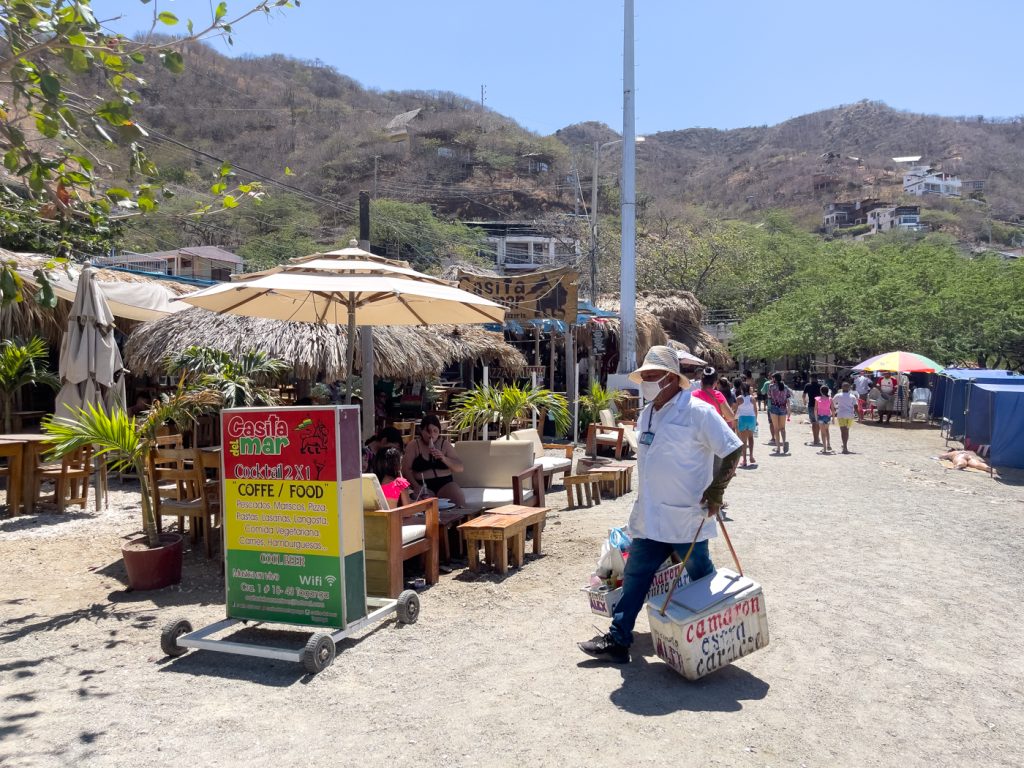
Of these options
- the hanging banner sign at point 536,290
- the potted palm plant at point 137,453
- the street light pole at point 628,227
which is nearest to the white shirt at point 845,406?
the street light pole at point 628,227

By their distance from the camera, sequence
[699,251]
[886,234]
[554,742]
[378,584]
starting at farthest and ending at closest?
[886,234]
[699,251]
[378,584]
[554,742]

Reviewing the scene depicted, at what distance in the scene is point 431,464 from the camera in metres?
6.80

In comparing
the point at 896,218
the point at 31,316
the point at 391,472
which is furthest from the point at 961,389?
the point at 896,218

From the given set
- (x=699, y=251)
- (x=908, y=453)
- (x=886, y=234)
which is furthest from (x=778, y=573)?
(x=886, y=234)

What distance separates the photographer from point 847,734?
3.38 meters

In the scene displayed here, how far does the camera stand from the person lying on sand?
13.3 meters

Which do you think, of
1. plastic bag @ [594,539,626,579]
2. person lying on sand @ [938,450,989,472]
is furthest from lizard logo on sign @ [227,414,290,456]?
person lying on sand @ [938,450,989,472]

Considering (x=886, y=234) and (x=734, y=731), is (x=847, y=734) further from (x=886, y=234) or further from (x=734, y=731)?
(x=886, y=234)

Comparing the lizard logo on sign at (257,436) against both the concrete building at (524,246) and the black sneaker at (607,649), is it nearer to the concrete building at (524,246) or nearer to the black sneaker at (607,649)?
the black sneaker at (607,649)

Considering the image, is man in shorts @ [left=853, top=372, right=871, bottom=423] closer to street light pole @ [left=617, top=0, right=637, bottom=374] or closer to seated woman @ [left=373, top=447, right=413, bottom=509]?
street light pole @ [left=617, top=0, right=637, bottom=374]

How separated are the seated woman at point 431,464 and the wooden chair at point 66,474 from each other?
3.31 metres

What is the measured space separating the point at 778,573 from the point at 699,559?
6.90ft

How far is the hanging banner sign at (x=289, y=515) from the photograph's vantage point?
169 inches

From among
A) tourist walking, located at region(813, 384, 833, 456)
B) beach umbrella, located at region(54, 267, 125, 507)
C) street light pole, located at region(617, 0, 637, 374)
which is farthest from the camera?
street light pole, located at region(617, 0, 637, 374)
